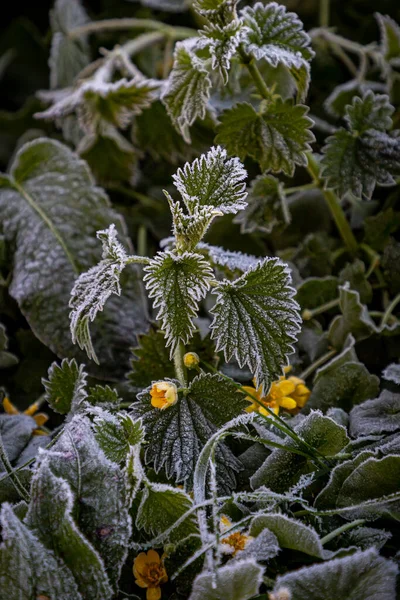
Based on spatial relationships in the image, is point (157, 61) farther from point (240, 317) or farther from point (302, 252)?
point (240, 317)

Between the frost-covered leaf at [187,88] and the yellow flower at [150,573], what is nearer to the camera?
the yellow flower at [150,573]

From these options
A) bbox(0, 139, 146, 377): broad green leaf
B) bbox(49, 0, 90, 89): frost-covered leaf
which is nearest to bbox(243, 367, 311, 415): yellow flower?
bbox(0, 139, 146, 377): broad green leaf

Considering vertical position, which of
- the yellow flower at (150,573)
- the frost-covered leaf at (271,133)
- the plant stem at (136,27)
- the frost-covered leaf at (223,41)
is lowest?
the yellow flower at (150,573)

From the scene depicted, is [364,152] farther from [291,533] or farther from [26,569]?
[26,569]

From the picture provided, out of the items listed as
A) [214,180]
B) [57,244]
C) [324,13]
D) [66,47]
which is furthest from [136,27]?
[214,180]

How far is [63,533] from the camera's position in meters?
0.50

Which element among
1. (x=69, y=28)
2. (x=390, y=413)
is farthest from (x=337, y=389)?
(x=69, y=28)

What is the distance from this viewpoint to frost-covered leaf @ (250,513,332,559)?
1.65 ft

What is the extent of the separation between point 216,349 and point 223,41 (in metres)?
0.33

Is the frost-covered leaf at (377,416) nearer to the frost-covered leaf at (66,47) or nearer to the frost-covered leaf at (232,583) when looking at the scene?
the frost-covered leaf at (232,583)

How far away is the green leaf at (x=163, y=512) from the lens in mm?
554

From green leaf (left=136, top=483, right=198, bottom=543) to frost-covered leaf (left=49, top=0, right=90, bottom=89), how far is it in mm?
895

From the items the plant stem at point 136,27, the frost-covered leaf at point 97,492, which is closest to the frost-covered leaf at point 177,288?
the frost-covered leaf at point 97,492

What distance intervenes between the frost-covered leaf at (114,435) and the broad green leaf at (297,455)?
0.13 metres
